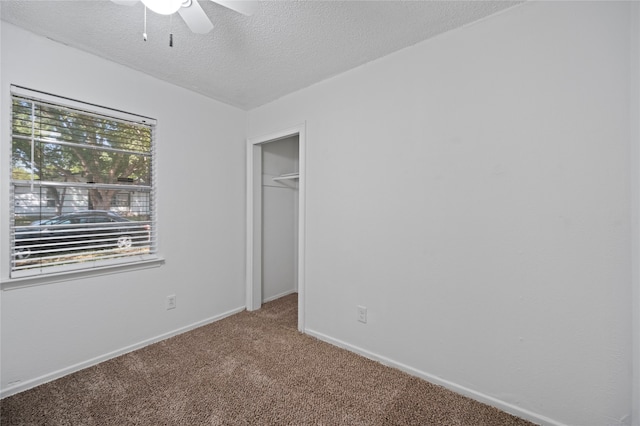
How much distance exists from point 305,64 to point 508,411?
9.14 feet

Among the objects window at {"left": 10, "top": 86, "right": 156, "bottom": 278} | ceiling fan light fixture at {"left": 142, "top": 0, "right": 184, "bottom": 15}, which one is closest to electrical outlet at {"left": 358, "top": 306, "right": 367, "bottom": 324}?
window at {"left": 10, "top": 86, "right": 156, "bottom": 278}

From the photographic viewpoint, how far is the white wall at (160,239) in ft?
6.00

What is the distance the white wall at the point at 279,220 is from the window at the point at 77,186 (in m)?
1.31

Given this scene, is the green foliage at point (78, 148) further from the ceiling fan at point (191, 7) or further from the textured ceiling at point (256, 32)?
the ceiling fan at point (191, 7)

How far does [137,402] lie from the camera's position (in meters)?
1.73

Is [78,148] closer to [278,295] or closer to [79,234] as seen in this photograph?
Answer: [79,234]

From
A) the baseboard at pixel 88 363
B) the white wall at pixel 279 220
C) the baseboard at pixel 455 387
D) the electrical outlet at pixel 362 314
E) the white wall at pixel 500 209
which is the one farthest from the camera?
the white wall at pixel 279 220

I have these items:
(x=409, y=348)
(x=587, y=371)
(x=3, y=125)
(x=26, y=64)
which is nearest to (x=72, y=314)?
(x=3, y=125)

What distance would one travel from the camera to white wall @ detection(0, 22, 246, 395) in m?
1.83

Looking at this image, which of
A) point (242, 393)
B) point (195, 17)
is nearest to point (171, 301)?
point (242, 393)

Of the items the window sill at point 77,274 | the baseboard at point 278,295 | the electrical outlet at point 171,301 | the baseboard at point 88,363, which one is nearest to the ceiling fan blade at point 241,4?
the window sill at point 77,274

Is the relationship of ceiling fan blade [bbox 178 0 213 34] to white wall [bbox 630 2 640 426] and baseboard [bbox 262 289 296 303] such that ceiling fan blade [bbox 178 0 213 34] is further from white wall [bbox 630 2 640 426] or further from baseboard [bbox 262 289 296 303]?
baseboard [bbox 262 289 296 303]

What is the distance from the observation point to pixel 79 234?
2.12 meters

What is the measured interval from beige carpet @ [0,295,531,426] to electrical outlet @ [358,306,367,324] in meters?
0.30
